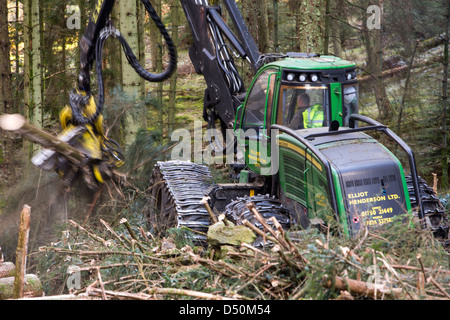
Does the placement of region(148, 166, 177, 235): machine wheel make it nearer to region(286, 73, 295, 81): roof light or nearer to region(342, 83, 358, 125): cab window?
region(286, 73, 295, 81): roof light

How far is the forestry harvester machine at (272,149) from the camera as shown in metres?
4.87

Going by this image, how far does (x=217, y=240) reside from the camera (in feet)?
15.3

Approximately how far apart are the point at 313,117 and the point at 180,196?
1.88 meters

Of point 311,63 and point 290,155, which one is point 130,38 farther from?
point 290,155

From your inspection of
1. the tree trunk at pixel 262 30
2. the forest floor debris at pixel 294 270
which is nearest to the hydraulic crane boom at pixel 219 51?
the forest floor debris at pixel 294 270

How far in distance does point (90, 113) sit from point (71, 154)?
827 millimetres

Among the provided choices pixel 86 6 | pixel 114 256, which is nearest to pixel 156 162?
pixel 114 256

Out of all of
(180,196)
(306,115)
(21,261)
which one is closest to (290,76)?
(306,115)

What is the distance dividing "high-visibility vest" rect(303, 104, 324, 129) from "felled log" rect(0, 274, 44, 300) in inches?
126

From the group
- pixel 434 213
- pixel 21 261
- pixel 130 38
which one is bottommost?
pixel 21 261

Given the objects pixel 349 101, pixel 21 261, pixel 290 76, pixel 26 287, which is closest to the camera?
pixel 21 261

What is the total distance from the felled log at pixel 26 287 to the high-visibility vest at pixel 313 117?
3.19 metres

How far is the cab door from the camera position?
589 centimetres

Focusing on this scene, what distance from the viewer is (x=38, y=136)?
5902mm
